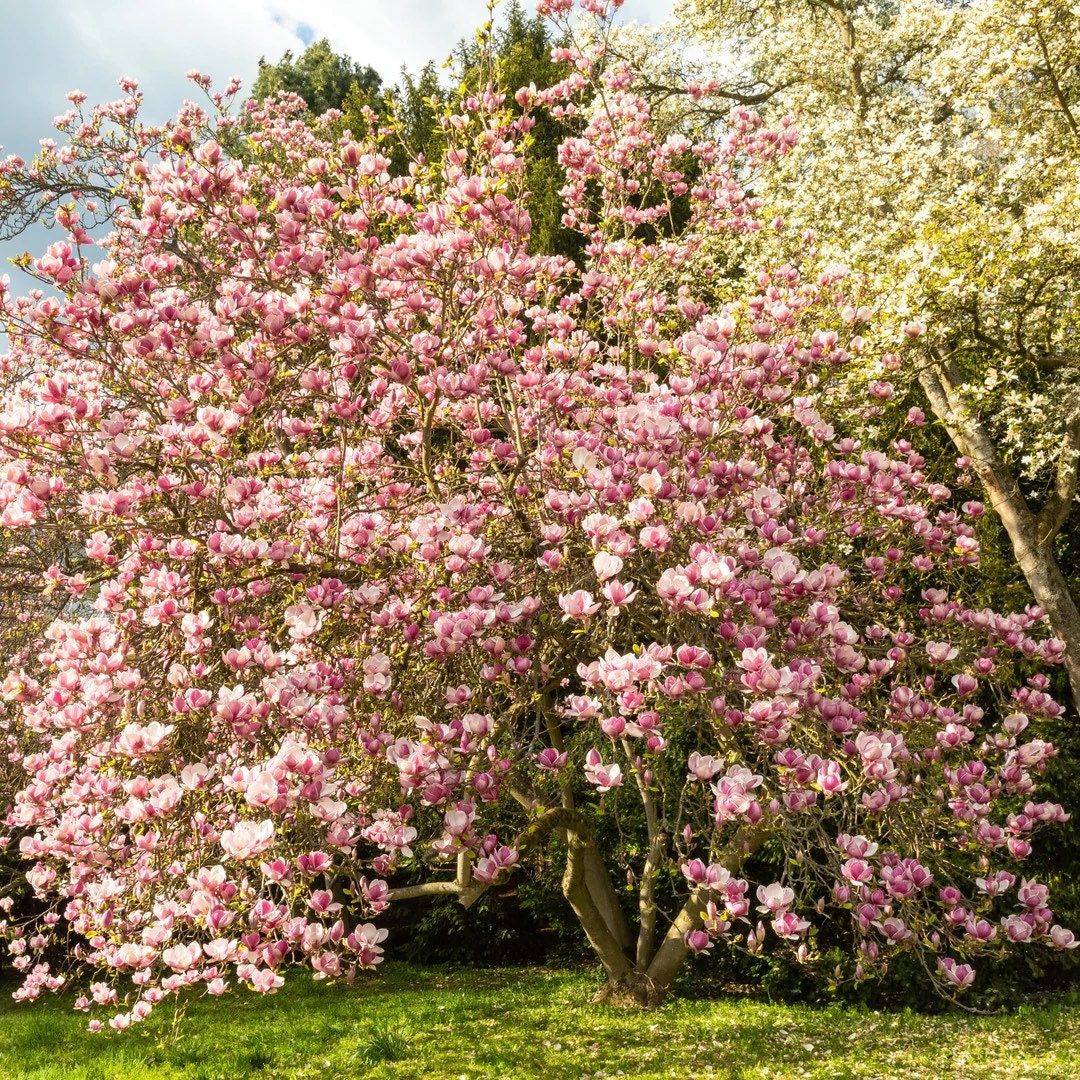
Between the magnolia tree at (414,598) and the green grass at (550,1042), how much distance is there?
48.7 inches

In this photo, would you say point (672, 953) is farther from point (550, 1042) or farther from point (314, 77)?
point (314, 77)

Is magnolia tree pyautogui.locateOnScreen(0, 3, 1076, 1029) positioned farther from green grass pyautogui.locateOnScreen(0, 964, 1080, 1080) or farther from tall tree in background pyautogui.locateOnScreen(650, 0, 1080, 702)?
tall tree in background pyautogui.locateOnScreen(650, 0, 1080, 702)

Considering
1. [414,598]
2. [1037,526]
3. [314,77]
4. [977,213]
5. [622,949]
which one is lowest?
[622,949]

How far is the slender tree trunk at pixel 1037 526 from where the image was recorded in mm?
8531

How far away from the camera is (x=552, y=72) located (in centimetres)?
1870

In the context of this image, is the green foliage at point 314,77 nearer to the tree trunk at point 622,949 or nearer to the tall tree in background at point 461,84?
the tall tree in background at point 461,84

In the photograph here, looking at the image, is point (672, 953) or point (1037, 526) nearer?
point (672, 953)

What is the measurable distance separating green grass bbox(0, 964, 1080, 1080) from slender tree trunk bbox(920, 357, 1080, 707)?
10.9ft

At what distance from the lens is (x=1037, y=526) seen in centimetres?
880

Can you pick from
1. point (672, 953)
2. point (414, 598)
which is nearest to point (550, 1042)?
point (672, 953)

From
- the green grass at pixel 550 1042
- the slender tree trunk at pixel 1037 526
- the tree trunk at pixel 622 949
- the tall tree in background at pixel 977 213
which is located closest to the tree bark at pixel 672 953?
the tree trunk at pixel 622 949

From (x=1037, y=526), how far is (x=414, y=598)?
24.3 feet

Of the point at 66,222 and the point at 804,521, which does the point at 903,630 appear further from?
the point at 66,222

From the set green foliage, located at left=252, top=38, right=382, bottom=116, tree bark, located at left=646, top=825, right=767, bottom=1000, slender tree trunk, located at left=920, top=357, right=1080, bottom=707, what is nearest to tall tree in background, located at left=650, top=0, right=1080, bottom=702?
Answer: slender tree trunk, located at left=920, top=357, right=1080, bottom=707
